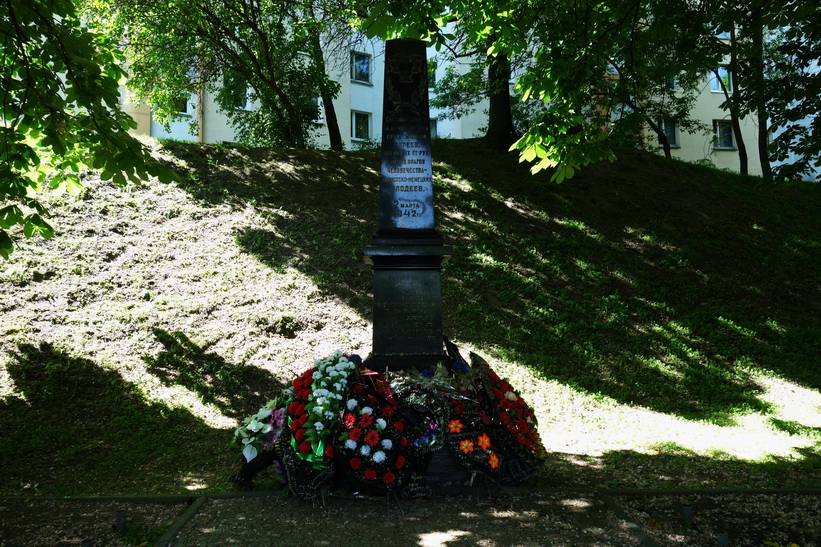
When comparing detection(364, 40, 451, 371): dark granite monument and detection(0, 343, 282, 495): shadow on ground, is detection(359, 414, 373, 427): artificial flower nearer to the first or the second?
detection(364, 40, 451, 371): dark granite monument

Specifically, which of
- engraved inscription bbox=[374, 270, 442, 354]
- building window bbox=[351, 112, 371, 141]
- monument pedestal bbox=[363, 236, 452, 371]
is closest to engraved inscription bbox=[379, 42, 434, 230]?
monument pedestal bbox=[363, 236, 452, 371]

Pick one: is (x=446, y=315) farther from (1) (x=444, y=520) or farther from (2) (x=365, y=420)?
(1) (x=444, y=520)

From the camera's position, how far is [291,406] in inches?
191

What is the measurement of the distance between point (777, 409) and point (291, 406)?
721cm

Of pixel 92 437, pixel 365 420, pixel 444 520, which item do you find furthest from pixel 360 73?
pixel 444 520

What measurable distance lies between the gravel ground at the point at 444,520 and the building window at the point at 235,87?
1374 cm

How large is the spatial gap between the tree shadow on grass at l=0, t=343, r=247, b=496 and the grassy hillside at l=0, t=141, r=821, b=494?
3cm

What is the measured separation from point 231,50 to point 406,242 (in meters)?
11.1

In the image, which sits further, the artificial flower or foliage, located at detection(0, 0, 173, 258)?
foliage, located at detection(0, 0, 173, 258)

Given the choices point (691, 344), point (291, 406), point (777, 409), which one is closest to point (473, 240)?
point (691, 344)

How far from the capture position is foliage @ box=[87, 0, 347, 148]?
13.7 m

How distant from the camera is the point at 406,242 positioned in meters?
5.81

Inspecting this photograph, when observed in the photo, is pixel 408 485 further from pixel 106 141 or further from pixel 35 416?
pixel 35 416

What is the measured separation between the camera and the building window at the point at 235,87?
650 inches
